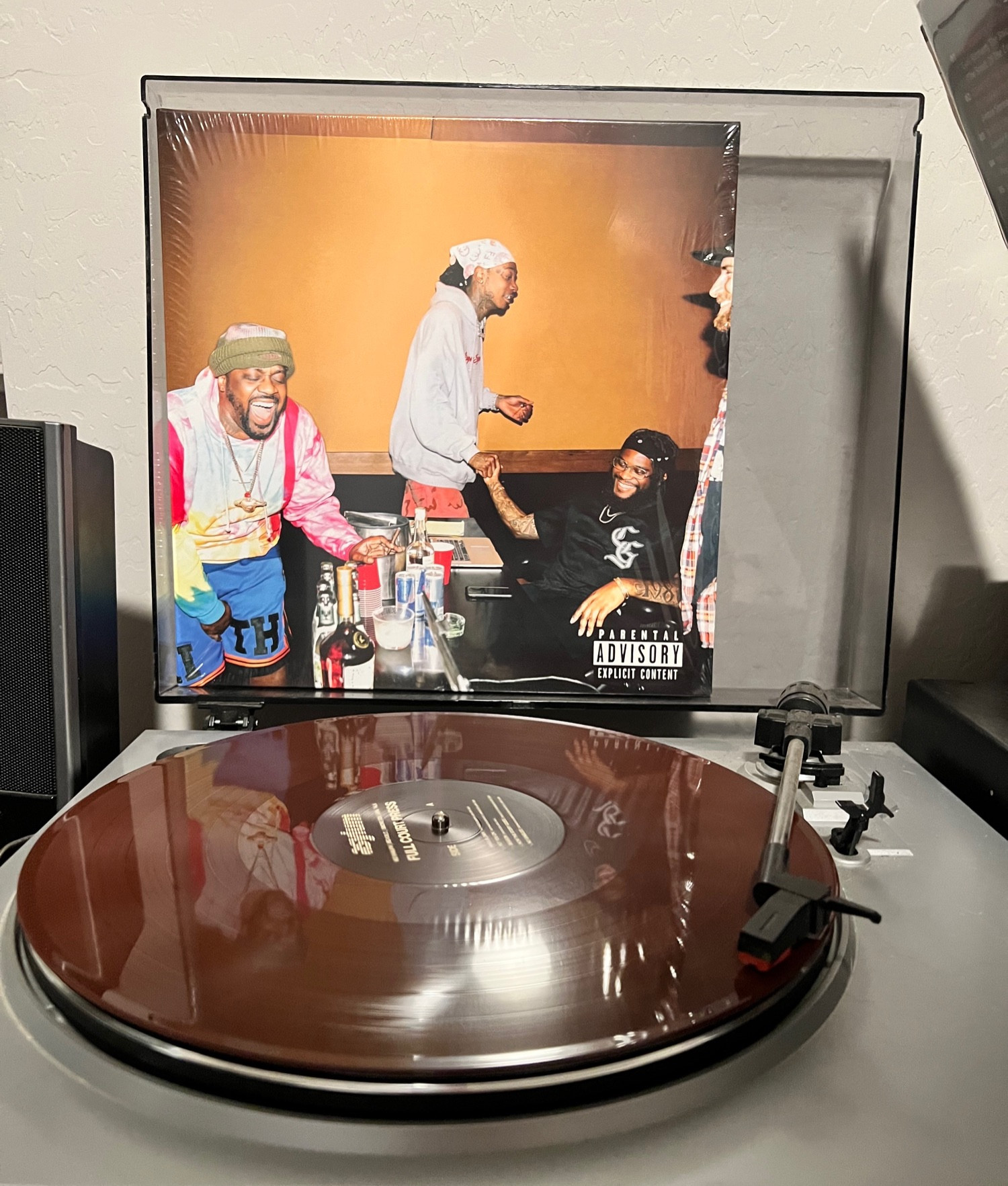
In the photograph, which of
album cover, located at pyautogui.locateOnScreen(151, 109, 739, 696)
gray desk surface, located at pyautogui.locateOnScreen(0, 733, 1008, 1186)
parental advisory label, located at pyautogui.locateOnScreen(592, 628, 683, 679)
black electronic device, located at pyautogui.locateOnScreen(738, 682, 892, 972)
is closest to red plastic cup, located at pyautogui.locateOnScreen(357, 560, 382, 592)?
album cover, located at pyautogui.locateOnScreen(151, 109, 739, 696)

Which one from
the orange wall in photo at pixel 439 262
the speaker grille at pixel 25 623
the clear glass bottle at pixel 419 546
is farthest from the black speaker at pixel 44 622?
the clear glass bottle at pixel 419 546

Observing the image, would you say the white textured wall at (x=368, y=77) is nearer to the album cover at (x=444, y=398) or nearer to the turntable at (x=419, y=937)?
the album cover at (x=444, y=398)

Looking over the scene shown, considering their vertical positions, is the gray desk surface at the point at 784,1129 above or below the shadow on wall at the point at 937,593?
below

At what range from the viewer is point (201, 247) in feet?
3.45

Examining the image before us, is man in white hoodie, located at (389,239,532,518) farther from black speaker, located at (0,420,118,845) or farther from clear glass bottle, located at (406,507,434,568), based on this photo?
black speaker, located at (0,420,118,845)

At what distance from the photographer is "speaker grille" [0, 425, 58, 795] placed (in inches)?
33.7

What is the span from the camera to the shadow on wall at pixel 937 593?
3.87 ft

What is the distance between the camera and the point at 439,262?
1065mm

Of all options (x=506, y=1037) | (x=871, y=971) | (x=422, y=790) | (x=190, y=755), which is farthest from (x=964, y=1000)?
(x=190, y=755)

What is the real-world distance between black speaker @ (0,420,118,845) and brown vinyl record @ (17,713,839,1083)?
6.3 inches

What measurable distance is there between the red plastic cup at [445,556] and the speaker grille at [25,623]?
425 mm

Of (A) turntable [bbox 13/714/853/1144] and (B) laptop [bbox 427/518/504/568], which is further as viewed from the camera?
(B) laptop [bbox 427/518/504/568]

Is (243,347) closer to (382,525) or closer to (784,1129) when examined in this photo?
(382,525)

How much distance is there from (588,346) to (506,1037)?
818 mm
